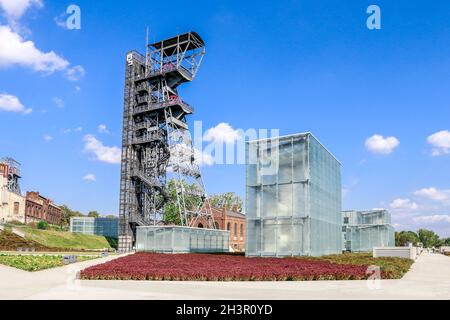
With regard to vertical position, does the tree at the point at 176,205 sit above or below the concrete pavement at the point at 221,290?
above

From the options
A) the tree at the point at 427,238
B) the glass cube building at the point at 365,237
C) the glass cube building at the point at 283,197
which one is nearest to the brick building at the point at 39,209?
the glass cube building at the point at 365,237

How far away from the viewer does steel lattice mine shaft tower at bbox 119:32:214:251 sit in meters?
69.4

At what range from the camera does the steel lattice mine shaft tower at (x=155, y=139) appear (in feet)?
228

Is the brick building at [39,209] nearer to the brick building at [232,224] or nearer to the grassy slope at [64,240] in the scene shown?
the grassy slope at [64,240]

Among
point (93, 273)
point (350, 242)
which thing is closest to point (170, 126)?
point (350, 242)

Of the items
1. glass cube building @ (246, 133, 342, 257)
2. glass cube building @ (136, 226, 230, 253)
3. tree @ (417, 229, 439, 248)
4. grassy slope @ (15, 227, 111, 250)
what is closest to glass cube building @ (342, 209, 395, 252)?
glass cube building @ (136, 226, 230, 253)

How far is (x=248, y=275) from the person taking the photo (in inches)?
834

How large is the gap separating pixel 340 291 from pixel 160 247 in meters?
37.6

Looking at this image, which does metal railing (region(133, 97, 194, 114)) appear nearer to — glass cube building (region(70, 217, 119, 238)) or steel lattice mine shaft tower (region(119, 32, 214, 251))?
steel lattice mine shaft tower (region(119, 32, 214, 251))

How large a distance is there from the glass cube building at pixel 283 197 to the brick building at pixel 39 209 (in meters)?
79.0

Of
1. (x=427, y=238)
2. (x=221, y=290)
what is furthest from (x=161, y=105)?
(x=427, y=238)

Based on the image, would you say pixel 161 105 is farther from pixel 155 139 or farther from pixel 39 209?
pixel 39 209

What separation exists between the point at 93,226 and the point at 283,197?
233ft

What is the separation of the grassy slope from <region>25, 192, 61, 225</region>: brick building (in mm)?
30270
